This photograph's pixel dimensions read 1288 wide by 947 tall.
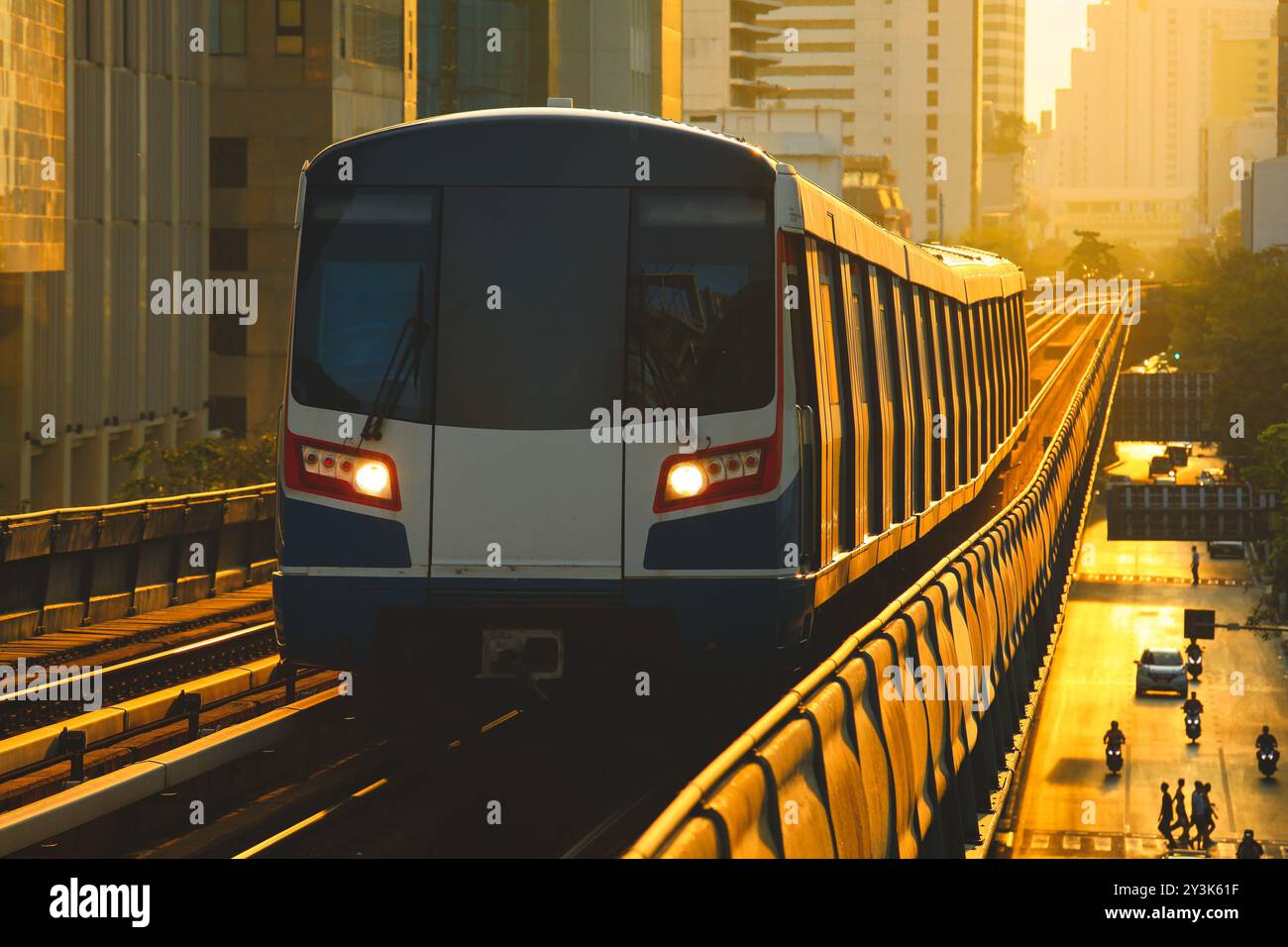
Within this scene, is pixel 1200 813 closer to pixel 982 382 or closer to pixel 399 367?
pixel 982 382

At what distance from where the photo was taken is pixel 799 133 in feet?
467

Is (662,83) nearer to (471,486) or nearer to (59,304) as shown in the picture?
(59,304)

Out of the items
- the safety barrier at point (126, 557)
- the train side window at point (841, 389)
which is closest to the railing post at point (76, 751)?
the train side window at point (841, 389)

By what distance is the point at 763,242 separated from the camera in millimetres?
10953

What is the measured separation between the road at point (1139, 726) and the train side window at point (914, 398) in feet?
87.6

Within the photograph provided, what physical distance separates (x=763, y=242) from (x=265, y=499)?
48.1 ft

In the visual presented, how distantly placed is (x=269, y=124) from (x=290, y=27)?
92.6 inches

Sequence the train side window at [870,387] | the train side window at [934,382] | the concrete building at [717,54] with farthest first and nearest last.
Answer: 1. the concrete building at [717,54]
2. the train side window at [934,382]
3. the train side window at [870,387]

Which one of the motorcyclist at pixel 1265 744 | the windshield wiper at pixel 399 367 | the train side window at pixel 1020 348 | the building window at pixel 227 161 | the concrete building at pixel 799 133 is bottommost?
the motorcyclist at pixel 1265 744

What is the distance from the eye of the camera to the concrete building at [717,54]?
156m

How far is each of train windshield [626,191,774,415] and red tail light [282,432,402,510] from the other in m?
1.24

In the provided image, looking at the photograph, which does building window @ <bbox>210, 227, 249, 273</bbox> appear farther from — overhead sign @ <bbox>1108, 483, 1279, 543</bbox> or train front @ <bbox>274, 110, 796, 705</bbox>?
train front @ <bbox>274, 110, 796, 705</bbox>

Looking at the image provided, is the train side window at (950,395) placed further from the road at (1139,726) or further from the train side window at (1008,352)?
the road at (1139,726)
